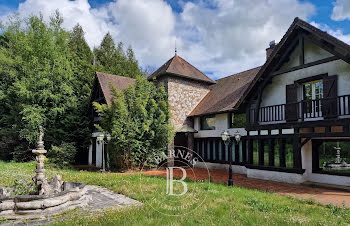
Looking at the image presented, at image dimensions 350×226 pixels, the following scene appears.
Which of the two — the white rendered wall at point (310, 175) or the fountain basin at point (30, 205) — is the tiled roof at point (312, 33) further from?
the fountain basin at point (30, 205)

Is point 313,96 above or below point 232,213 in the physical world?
above

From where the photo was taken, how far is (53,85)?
664 inches

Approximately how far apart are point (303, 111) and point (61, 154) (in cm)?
1408

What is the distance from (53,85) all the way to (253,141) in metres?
14.3

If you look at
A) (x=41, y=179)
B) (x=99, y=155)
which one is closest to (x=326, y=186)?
(x=41, y=179)

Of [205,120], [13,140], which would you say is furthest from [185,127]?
[13,140]

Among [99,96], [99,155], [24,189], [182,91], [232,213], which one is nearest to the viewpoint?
[232,213]

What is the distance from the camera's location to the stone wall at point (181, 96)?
15.4m

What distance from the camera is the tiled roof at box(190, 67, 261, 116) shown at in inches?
535

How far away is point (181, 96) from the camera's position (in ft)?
52.1

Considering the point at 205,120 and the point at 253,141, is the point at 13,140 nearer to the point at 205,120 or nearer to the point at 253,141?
the point at 205,120

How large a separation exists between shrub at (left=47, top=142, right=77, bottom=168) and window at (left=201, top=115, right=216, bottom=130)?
29.1 ft

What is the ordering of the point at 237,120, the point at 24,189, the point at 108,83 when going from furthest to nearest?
the point at 108,83
the point at 237,120
the point at 24,189

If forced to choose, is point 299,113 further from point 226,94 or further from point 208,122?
point 208,122
